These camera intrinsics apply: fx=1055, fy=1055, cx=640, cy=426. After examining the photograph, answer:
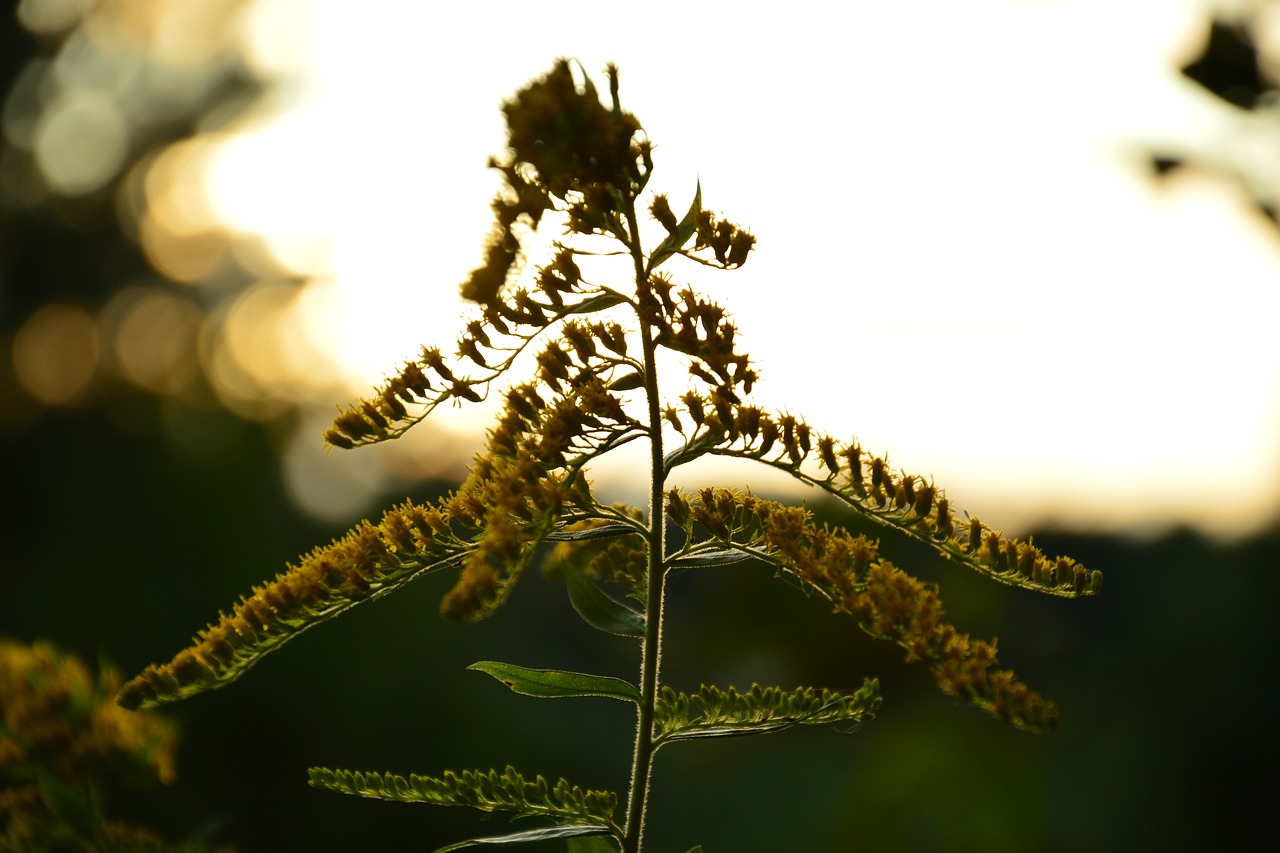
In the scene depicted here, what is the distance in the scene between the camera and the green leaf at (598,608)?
2141 mm

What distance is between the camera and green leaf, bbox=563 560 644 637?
2141mm

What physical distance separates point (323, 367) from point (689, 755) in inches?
271

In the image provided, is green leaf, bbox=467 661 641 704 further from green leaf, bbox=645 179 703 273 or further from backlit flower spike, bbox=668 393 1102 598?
green leaf, bbox=645 179 703 273

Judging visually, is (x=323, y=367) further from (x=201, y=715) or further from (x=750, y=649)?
(x=750, y=649)

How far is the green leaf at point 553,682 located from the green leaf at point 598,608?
0.44 ft

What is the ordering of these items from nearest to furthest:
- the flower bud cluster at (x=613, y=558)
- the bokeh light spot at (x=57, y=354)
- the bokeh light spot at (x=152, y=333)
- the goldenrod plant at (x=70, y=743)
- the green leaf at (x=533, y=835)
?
1. the green leaf at (x=533, y=835)
2. the flower bud cluster at (x=613, y=558)
3. the goldenrod plant at (x=70, y=743)
4. the bokeh light spot at (x=57, y=354)
5. the bokeh light spot at (x=152, y=333)

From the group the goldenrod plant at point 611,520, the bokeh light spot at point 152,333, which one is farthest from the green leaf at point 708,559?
the bokeh light spot at point 152,333

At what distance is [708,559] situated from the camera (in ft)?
6.72

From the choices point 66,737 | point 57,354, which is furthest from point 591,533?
point 57,354

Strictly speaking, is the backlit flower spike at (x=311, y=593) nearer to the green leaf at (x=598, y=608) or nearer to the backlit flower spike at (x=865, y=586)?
the green leaf at (x=598, y=608)

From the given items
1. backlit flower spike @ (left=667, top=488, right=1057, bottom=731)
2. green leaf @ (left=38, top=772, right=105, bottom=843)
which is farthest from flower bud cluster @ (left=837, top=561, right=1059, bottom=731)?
green leaf @ (left=38, top=772, right=105, bottom=843)

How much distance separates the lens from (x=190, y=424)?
17.7 m

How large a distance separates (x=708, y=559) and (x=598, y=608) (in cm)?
27

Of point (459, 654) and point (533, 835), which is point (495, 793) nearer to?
point (533, 835)
